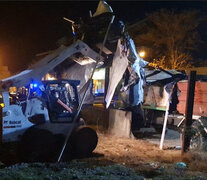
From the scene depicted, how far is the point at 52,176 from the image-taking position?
4609 mm

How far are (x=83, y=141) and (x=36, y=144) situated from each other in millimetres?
1391

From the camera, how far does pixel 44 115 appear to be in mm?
6488

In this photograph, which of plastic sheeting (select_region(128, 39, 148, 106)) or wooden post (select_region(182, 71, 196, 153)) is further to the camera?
plastic sheeting (select_region(128, 39, 148, 106))

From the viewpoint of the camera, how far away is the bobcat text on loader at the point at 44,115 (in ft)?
19.4

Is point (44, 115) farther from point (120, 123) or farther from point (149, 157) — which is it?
point (120, 123)

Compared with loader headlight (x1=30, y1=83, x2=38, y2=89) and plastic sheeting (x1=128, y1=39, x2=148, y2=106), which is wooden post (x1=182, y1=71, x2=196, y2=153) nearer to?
plastic sheeting (x1=128, y1=39, x2=148, y2=106)

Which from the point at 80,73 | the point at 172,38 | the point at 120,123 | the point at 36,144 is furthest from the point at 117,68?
the point at 172,38

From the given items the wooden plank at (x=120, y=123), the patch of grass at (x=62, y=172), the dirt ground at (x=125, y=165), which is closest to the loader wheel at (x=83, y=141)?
the dirt ground at (x=125, y=165)

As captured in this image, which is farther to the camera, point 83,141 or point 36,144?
point 83,141

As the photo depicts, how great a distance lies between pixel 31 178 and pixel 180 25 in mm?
25374

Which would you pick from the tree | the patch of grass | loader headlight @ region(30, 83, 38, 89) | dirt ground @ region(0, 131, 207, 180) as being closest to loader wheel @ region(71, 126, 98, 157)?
dirt ground @ region(0, 131, 207, 180)

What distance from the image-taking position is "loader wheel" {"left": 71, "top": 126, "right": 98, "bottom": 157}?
6.77 meters

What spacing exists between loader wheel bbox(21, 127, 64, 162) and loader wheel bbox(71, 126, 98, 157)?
2.37 feet

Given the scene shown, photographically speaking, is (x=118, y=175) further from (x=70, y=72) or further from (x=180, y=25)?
(x=180, y=25)
